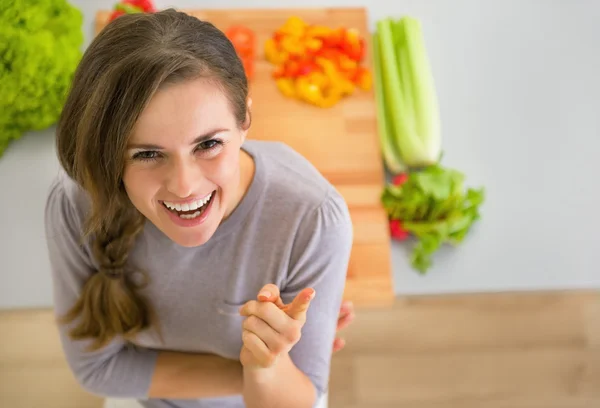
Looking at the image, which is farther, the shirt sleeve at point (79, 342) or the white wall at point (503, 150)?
the white wall at point (503, 150)

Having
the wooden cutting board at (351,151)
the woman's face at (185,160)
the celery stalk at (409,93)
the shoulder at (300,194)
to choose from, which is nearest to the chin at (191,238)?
the woman's face at (185,160)

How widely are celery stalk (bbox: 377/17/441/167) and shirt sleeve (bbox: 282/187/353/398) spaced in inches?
26.0

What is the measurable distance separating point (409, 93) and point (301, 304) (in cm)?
97

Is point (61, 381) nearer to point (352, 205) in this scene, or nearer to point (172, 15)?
point (352, 205)

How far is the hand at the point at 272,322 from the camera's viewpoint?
638 millimetres

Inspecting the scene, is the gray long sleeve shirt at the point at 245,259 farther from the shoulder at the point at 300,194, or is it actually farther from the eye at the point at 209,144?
the eye at the point at 209,144

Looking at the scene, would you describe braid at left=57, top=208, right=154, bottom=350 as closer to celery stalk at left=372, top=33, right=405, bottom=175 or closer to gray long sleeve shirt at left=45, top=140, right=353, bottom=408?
gray long sleeve shirt at left=45, top=140, right=353, bottom=408

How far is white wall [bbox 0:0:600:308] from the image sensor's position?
1364mm

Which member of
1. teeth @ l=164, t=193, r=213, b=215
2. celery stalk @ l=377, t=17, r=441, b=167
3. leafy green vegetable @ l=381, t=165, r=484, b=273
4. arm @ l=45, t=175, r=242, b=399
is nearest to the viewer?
teeth @ l=164, t=193, r=213, b=215

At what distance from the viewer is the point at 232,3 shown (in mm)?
1601

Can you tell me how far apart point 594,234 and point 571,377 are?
34 centimetres

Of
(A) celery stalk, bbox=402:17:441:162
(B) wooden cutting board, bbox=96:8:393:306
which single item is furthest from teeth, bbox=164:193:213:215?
(A) celery stalk, bbox=402:17:441:162

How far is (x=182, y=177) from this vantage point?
0.64 meters

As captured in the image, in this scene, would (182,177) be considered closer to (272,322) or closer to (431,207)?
(272,322)
